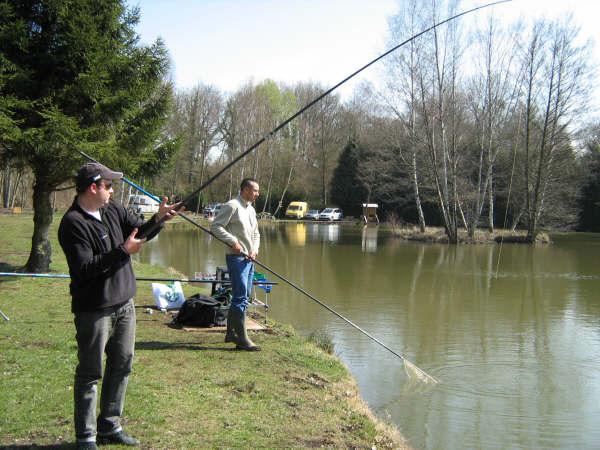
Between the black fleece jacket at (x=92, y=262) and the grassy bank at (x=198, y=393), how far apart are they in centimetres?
100

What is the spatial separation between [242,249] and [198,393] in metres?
1.81

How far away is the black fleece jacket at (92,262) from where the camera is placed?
3.38m

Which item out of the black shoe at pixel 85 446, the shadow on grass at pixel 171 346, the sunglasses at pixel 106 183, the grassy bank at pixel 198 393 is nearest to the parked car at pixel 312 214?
the grassy bank at pixel 198 393

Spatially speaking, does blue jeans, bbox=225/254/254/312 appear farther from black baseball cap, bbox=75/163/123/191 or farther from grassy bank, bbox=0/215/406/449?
black baseball cap, bbox=75/163/123/191

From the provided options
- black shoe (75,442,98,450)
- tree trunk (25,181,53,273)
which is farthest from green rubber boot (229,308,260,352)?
tree trunk (25,181,53,273)

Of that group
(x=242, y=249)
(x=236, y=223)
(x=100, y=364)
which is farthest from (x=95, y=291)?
(x=236, y=223)

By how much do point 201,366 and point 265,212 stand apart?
52360 millimetres

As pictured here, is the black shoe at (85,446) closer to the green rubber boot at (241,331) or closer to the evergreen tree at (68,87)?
the green rubber boot at (241,331)

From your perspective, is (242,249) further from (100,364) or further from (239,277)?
(100,364)

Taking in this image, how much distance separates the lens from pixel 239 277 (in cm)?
645

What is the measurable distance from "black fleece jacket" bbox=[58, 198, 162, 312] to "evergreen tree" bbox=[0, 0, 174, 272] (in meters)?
6.56

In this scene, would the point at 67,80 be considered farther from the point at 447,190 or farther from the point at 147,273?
the point at 447,190

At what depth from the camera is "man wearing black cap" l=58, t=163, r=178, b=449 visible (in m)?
3.41

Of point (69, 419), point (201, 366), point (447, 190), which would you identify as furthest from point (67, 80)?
point (447, 190)
